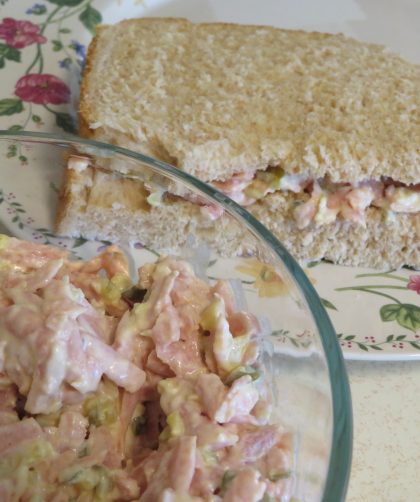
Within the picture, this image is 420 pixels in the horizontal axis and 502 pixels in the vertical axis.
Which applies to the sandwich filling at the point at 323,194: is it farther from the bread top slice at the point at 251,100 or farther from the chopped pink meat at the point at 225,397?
the chopped pink meat at the point at 225,397

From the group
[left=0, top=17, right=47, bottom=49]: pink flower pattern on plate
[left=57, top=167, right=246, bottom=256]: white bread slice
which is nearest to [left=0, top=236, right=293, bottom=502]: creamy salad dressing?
[left=57, top=167, right=246, bottom=256]: white bread slice

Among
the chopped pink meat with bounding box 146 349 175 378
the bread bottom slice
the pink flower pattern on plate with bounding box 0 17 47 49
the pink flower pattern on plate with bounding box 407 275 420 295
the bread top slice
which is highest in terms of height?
the pink flower pattern on plate with bounding box 0 17 47 49

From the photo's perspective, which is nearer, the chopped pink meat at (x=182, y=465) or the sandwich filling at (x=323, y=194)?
the chopped pink meat at (x=182, y=465)

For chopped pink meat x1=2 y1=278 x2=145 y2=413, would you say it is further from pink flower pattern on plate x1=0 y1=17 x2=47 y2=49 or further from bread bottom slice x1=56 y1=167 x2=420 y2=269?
pink flower pattern on plate x1=0 y1=17 x2=47 y2=49

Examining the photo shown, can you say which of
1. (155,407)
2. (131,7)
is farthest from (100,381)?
(131,7)

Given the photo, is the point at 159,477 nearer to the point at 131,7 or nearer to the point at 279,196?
the point at 279,196

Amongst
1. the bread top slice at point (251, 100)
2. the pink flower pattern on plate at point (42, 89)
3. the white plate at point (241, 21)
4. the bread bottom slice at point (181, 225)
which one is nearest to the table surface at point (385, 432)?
the white plate at point (241, 21)
